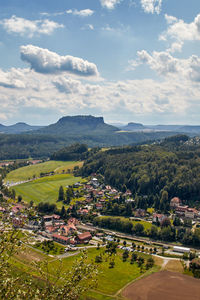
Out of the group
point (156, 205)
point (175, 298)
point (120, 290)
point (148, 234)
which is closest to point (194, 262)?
point (175, 298)

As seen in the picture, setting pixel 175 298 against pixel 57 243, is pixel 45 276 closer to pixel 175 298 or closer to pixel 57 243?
pixel 175 298

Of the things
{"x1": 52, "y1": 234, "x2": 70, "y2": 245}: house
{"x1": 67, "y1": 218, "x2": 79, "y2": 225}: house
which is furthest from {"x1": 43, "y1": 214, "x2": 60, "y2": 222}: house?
{"x1": 52, "y1": 234, "x2": 70, "y2": 245}: house

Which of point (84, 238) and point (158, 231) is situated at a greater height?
point (158, 231)

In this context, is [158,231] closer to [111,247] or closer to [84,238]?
[111,247]

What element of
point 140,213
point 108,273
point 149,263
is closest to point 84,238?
point 108,273

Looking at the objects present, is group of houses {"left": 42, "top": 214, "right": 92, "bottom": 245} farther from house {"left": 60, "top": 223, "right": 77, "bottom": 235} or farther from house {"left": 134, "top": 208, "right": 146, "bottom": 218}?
house {"left": 134, "top": 208, "right": 146, "bottom": 218}

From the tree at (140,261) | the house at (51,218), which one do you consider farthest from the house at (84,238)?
the tree at (140,261)
